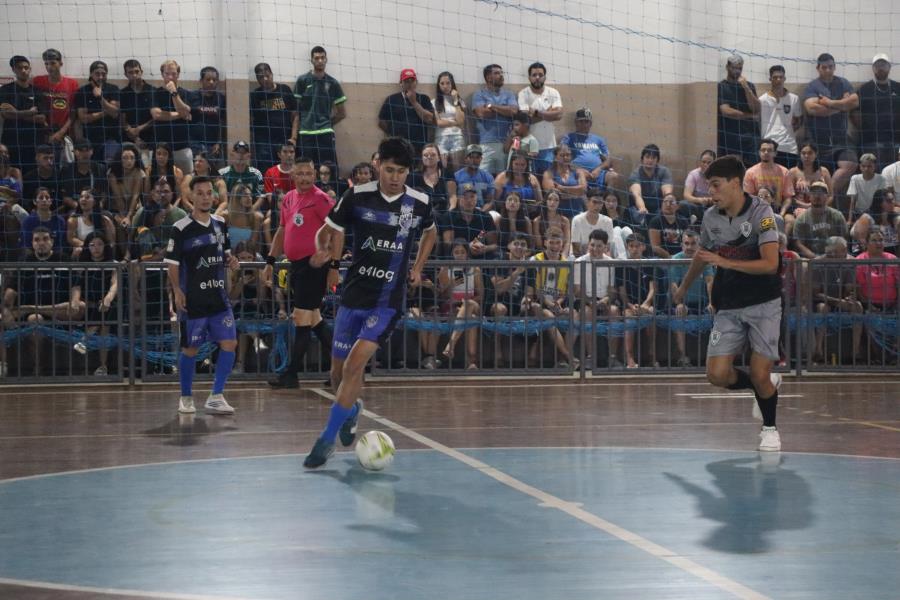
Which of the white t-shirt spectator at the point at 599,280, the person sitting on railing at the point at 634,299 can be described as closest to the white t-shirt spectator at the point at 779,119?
the person sitting on railing at the point at 634,299

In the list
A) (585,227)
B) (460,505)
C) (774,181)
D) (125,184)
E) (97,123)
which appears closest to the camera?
(460,505)

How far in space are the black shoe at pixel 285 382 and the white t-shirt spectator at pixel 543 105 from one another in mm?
7234

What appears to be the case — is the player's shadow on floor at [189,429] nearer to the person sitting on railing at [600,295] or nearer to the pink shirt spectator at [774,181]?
the person sitting on railing at [600,295]

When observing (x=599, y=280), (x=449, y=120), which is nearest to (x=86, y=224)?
(x=449, y=120)

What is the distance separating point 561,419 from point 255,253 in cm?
655

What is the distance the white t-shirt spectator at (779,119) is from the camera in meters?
21.4

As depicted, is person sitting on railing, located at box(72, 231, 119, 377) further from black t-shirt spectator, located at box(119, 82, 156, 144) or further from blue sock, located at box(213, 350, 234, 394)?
black t-shirt spectator, located at box(119, 82, 156, 144)

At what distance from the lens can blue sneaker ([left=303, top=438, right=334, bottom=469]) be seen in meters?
9.11

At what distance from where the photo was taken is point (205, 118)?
19875mm

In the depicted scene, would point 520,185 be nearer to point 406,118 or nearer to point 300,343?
point 406,118

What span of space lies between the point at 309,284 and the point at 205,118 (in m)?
6.11

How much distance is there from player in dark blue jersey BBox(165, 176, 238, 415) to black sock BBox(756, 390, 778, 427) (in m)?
5.13

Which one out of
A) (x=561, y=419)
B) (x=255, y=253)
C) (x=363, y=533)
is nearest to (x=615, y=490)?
(x=363, y=533)

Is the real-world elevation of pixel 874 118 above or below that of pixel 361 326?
above
